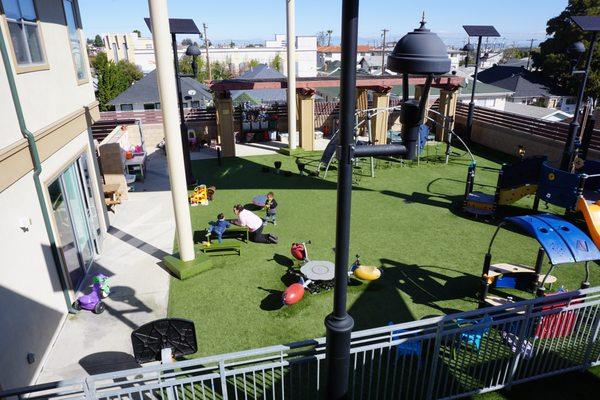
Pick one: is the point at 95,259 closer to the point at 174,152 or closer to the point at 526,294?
the point at 174,152

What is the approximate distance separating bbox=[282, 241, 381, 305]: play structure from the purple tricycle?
4.12m

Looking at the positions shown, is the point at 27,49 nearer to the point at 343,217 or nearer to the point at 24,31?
the point at 24,31

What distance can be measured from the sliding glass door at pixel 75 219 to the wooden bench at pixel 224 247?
300 cm

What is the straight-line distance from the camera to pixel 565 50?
3981cm

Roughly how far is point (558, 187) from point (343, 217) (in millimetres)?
11221

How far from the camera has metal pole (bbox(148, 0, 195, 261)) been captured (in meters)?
8.39

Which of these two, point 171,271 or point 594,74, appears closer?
point 171,271

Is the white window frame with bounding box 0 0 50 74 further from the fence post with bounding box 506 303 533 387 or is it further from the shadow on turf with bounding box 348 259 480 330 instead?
the fence post with bounding box 506 303 533 387

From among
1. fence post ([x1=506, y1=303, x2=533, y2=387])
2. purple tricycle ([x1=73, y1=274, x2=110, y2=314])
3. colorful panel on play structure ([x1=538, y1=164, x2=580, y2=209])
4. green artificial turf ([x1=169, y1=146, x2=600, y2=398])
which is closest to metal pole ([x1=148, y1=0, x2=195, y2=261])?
green artificial turf ([x1=169, y1=146, x2=600, y2=398])

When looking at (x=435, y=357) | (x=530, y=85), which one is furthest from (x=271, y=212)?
(x=530, y=85)

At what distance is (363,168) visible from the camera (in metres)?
19.2

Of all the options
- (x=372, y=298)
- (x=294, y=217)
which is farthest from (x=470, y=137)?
(x=372, y=298)

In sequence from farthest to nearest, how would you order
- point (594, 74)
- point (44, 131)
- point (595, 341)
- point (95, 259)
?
point (594, 74) < point (95, 259) < point (44, 131) < point (595, 341)

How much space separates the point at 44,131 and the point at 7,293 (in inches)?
135
